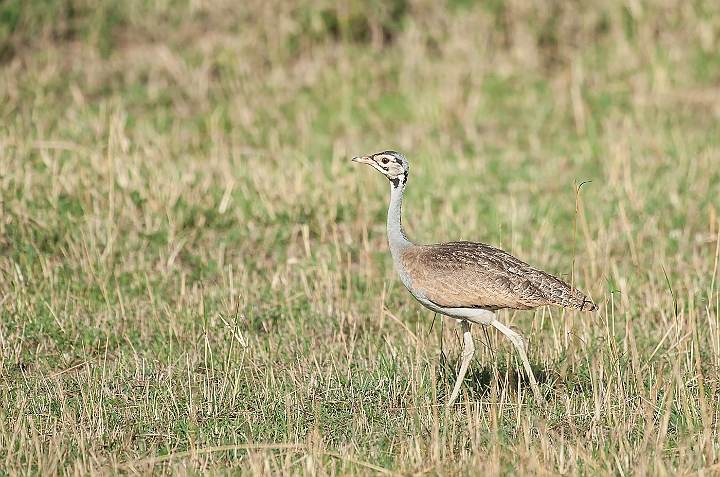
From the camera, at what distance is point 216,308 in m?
7.10

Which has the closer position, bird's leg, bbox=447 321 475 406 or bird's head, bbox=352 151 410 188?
bird's leg, bbox=447 321 475 406

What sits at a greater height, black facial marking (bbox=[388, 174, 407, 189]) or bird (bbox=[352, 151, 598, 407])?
black facial marking (bbox=[388, 174, 407, 189])

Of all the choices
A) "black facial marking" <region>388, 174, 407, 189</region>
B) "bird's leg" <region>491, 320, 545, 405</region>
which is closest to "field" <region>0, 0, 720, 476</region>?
"bird's leg" <region>491, 320, 545, 405</region>

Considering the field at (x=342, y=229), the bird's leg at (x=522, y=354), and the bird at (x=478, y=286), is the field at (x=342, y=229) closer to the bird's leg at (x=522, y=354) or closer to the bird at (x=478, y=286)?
the bird's leg at (x=522, y=354)

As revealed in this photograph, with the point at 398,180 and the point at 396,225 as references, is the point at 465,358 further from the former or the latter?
the point at 398,180

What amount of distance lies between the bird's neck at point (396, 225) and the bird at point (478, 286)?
3cm

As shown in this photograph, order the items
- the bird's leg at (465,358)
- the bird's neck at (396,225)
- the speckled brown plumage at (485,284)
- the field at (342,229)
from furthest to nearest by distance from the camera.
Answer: the bird's neck at (396,225)
the bird's leg at (465,358)
the speckled brown plumage at (485,284)
the field at (342,229)

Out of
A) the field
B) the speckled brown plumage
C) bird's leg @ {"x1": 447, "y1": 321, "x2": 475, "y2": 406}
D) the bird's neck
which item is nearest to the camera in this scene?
the field

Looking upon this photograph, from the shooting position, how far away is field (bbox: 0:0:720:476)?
206 inches

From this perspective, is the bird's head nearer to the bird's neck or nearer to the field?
the bird's neck

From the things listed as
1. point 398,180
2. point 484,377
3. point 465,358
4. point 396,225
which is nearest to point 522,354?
point 465,358

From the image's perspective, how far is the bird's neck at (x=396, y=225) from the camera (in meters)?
5.84

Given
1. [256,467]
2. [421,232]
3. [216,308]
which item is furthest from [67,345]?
[421,232]

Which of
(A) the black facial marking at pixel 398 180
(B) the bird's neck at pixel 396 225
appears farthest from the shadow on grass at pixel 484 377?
(A) the black facial marking at pixel 398 180
